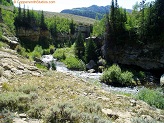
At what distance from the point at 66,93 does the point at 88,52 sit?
50565mm

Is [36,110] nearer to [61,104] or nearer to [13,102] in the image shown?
[61,104]

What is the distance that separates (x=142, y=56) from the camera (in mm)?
51844

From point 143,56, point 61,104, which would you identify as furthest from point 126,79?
point 61,104

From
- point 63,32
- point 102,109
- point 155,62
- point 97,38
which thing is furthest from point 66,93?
point 63,32

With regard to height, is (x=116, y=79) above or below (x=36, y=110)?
below

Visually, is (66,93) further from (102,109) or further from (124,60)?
(124,60)

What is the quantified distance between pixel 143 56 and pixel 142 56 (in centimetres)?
24

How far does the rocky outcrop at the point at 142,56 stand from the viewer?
163ft

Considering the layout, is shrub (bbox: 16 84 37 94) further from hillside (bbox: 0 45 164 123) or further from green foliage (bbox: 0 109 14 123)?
green foliage (bbox: 0 109 14 123)

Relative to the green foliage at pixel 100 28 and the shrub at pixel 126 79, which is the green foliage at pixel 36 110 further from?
the green foliage at pixel 100 28

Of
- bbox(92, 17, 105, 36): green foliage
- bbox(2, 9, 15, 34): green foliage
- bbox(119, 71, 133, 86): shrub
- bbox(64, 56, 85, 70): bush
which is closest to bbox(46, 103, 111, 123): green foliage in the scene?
bbox(119, 71, 133, 86): shrub

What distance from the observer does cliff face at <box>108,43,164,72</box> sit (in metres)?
49.8

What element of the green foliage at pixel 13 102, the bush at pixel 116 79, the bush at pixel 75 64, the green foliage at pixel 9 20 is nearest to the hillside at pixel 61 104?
the green foliage at pixel 13 102

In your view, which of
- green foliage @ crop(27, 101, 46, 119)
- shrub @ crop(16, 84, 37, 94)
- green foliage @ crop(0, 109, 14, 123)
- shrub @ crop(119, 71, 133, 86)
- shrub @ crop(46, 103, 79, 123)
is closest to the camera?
green foliage @ crop(0, 109, 14, 123)
